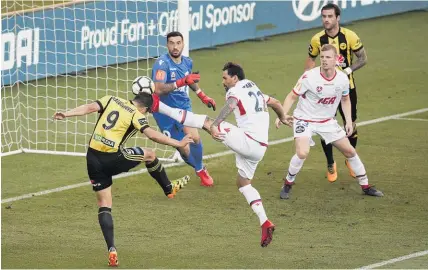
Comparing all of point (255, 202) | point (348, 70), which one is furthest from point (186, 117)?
point (348, 70)

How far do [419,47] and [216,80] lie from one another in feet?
19.4

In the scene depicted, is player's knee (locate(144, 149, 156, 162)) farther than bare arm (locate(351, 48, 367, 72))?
No

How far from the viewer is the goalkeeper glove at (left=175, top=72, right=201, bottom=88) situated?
579 inches

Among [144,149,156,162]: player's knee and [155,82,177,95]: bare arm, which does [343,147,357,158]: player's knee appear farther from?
[144,149,156,162]: player's knee

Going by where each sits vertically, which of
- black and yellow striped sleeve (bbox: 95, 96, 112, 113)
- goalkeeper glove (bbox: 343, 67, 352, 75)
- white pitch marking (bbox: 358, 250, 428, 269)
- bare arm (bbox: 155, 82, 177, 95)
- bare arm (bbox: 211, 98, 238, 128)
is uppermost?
black and yellow striped sleeve (bbox: 95, 96, 112, 113)

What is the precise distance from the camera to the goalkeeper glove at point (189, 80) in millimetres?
14695

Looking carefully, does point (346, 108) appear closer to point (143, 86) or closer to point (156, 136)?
point (143, 86)

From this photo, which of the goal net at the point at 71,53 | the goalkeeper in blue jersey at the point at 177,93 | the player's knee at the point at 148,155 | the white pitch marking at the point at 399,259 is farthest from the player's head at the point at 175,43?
the white pitch marking at the point at 399,259

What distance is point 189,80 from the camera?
48.5 ft

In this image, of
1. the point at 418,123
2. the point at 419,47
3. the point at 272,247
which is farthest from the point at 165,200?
the point at 419,47

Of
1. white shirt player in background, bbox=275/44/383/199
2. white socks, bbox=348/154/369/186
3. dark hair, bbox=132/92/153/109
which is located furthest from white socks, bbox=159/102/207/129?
white socks, bbox=348/154/369/186

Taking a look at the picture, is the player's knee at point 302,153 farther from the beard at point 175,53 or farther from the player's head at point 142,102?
the player's head at point 142,102

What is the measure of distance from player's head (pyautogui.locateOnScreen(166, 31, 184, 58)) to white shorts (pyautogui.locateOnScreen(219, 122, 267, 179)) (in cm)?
228

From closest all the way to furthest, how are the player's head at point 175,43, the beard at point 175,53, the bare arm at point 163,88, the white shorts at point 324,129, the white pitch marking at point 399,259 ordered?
the white pitch marking at point 399,259 < the white shorts at point 324,129 < the bare arm at point 163,88 < the player's head at point 175,43 < the beard at point 175,53
